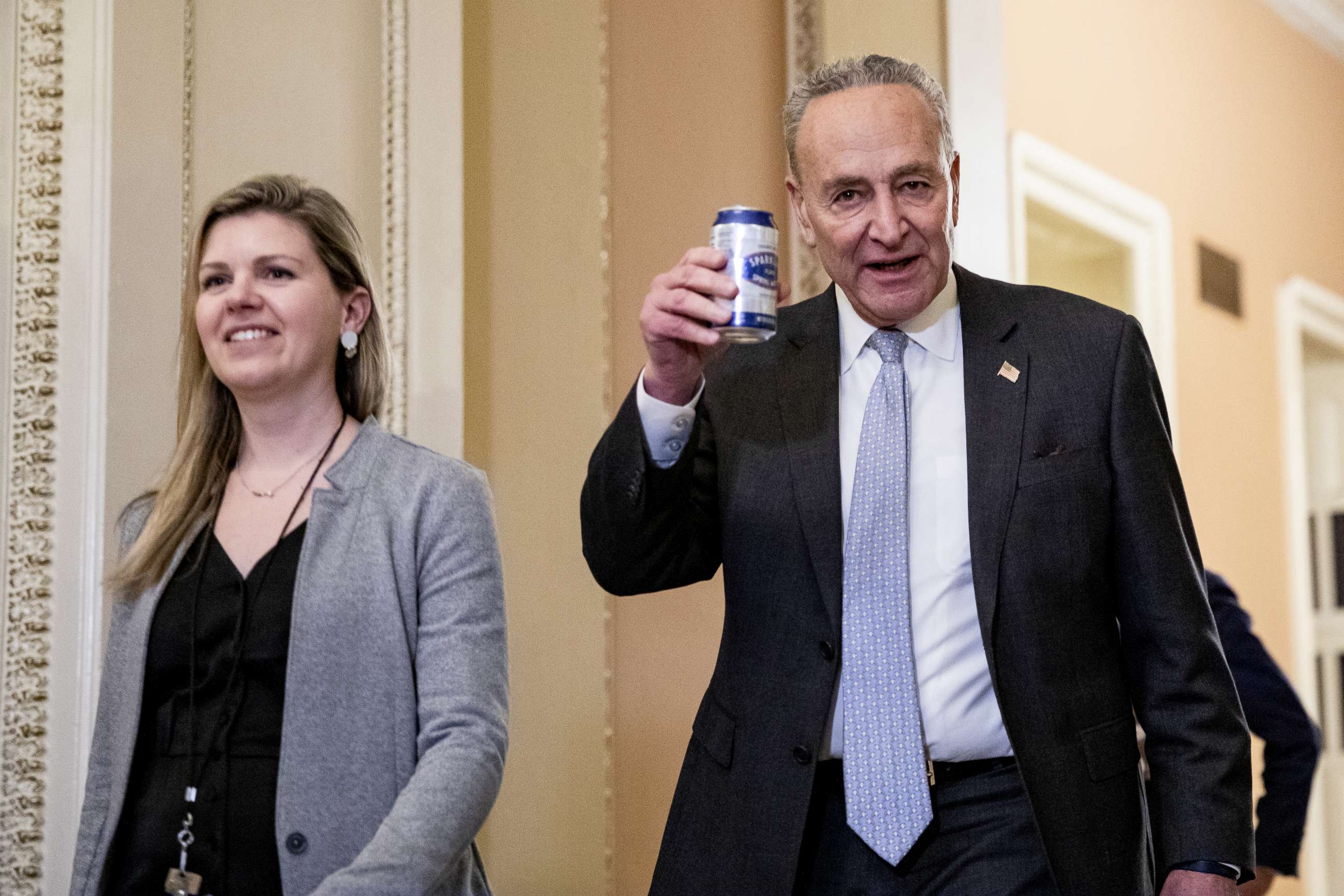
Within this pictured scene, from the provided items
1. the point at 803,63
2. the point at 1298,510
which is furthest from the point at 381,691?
the point at 1298,510

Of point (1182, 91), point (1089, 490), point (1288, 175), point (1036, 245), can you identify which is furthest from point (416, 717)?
point (1288, 175)

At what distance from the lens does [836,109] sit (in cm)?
183

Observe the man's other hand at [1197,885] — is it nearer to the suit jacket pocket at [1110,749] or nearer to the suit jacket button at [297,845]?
the suit jacket pocket at [1110,749]

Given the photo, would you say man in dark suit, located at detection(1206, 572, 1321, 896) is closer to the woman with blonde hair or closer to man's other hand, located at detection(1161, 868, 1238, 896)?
man's other hand, located at detection(1161, 868, 1238, 896)

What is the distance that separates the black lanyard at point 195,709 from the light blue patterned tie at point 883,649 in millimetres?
692

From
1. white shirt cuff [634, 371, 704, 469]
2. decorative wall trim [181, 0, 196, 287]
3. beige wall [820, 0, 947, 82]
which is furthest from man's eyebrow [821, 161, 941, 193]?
beige wall [820, 0, 947, 82]

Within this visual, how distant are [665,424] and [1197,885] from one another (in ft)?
2.49

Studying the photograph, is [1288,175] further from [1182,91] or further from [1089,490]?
[1089,490]

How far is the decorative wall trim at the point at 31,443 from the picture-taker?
234cm

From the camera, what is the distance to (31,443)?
2.40 metres

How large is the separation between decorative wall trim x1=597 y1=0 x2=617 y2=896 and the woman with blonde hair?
37.3 inches

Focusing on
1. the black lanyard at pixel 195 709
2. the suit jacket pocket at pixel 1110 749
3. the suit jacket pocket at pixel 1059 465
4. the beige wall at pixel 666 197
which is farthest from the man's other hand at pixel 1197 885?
the beige wall at pixel 666 197

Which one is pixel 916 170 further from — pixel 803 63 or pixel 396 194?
pixel 803 63

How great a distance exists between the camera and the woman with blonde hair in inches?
67.3
